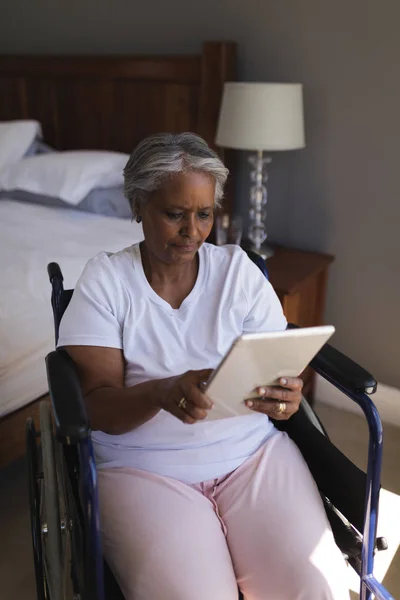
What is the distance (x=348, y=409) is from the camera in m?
2.30

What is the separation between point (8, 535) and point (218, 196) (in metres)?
1.16

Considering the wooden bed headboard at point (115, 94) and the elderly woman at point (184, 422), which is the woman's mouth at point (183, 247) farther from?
the wooden bed headboard at point (115, 94)

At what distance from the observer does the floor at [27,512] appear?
4.93ft

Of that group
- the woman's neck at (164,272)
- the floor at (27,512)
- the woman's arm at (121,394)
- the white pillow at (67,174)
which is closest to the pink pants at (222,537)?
the woman's arm at (121,394)

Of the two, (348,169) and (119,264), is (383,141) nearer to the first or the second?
(348,169)

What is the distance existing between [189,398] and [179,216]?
1.24 ft

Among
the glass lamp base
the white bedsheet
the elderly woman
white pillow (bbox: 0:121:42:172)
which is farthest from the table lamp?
white pillow (bbox: 0:121:42:172)

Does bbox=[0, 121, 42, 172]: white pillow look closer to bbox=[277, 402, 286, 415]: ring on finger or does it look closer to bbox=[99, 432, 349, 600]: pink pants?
bbox=[99, 432, 349, 600]: pink pants

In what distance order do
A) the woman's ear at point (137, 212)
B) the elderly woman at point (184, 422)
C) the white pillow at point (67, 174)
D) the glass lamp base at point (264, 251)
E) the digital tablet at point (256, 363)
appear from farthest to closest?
1. the white pillow at point (67, 174)
2. the glass lamp base at point (264, 251)
3. the woman's ear at point (137, 212)
4. the elderly woman at point (184, 422)
5. the digital tablet at point (256, 363)

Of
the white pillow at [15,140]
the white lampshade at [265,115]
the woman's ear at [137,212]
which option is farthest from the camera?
the white pillow at [15,140]

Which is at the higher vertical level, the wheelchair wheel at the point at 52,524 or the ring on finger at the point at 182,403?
the ring on finger at the point at 182,403

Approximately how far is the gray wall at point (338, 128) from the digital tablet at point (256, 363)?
49.9 inches

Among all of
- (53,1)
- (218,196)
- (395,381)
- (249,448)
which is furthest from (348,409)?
(53,1)

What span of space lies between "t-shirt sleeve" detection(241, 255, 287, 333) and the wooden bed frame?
1145mm
